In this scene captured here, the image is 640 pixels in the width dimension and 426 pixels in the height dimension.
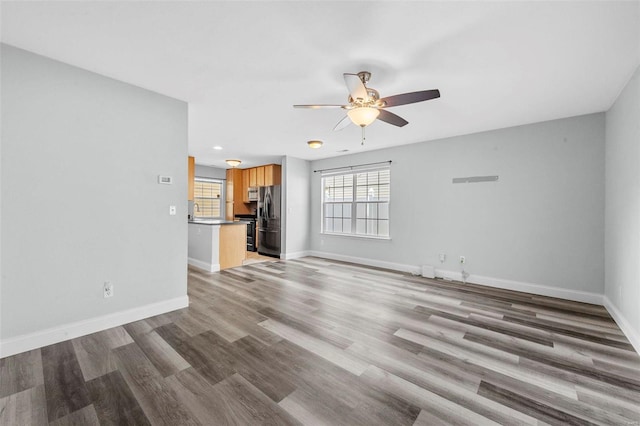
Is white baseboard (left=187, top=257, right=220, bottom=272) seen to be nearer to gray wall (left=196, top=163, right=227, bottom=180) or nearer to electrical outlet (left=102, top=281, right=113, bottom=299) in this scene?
electrical outlet (left=102, top=281, right=113, bottom=299)

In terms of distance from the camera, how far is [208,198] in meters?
8.71

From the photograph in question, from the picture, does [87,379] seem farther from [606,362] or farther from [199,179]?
[199,179]

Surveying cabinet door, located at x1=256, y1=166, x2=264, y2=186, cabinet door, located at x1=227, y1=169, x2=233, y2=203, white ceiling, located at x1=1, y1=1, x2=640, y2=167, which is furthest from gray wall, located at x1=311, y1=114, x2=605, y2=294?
cabinet door, located at x1=227, y1=169, x2=233, y2=203

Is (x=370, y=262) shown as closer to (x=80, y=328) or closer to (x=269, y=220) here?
(x=269, y=220)

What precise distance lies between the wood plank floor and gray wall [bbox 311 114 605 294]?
814mm

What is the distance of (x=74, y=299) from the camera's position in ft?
8.26

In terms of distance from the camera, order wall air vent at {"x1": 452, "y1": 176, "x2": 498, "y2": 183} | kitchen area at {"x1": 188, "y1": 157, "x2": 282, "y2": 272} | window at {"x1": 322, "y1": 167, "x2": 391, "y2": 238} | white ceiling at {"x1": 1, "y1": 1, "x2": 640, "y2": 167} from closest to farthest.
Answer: white ceiling at {"x1": 1, "y1": 1, "x2": 640, "y2": 167} → wall air vent at {"x1": 452, "y1": 176, "x2": 498, "y2": 183} → kitchen area at {"x1": 188, "y1": 157, "x2": 282, "y2": 272} → window at {"x1": 322, "y1": 167, "x2": 391, "y2": 238}

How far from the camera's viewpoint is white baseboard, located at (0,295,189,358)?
2209 mm

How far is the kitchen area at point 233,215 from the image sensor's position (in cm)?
546

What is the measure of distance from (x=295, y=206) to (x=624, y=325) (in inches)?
226

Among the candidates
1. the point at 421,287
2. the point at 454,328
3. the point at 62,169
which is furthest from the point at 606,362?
the point at 62,169

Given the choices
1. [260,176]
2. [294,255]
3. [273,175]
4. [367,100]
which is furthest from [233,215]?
[367,100]

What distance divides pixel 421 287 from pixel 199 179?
7.08m

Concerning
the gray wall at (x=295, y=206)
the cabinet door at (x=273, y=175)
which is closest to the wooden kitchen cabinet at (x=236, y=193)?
the cabinet door at (x=273, y=175)
